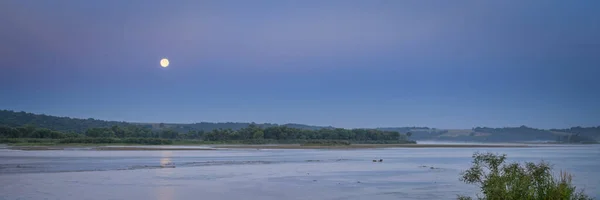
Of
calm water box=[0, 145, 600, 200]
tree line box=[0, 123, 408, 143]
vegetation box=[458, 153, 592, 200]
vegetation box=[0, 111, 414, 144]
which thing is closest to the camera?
vegetation box=[458, 153, 592, 200]

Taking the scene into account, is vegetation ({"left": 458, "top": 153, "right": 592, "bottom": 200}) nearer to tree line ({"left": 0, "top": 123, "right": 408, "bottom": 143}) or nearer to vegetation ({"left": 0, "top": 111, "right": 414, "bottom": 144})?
vegetation ({"left": 0, "top": 111, "right": 414, "bottom": 144})

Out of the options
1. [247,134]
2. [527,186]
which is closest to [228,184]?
[527,186]

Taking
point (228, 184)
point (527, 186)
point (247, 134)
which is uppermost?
point (247, 134)

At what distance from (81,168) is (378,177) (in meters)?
22.6

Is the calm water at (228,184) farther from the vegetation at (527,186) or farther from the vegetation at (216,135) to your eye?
the vegetation at (216,135)

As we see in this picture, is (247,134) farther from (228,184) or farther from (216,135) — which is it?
(228,184)

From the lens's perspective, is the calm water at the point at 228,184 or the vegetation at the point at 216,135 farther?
the vegetation at the point at 216,135

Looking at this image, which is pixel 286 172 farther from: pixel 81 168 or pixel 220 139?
pixel 220 139

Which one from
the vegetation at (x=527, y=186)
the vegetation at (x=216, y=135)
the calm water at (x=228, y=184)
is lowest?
the calm water at (x=228, y=184)

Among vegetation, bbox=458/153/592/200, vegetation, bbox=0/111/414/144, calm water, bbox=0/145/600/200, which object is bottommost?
→ calm water, bbox=0/145/600/200

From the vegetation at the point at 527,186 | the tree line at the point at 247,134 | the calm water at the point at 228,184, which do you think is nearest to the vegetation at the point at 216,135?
the tree line at the point at 247,134

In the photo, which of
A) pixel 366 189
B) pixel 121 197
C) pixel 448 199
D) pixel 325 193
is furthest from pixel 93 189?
pixel 448 199

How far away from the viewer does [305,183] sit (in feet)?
118

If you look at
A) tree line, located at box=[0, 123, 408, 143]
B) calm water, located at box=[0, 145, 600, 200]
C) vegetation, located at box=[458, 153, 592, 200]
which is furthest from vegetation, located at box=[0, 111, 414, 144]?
vegetation, located at box=[458, 153, 592, 200]
